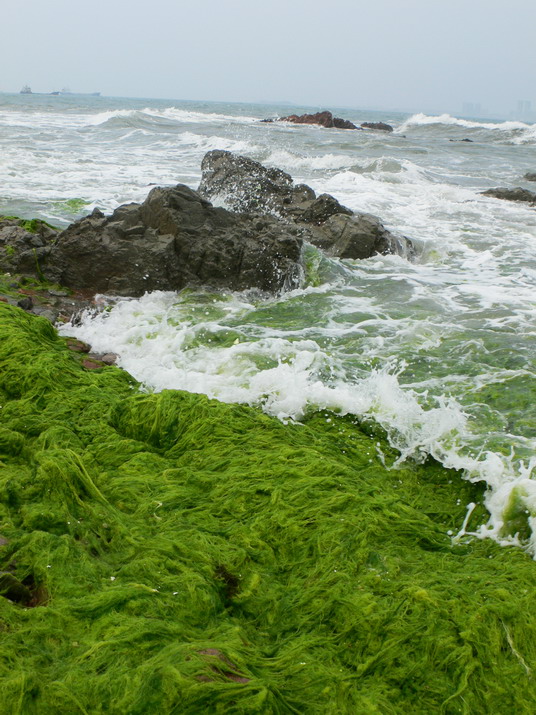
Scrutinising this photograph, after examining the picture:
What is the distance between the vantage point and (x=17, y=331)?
5.05 m

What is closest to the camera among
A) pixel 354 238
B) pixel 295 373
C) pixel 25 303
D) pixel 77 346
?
pixel 295 373

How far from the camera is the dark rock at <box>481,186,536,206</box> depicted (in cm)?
1496

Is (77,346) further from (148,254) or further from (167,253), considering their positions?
(167,253)

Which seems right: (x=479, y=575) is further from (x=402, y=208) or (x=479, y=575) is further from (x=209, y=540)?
(x=402, y=208)

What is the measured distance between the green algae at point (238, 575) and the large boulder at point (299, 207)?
18.5ft

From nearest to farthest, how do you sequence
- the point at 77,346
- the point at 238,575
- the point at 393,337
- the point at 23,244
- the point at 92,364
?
the point at 238,575 < the point at 92,364 < the point at 77,346 < the point at 393,337 < the point at 23,244

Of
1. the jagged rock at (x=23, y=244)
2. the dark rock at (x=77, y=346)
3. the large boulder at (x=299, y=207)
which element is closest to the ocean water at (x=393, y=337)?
the dark rock at (x=77, y=346)

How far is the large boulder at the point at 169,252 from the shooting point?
738cm

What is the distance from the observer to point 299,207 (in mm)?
11008

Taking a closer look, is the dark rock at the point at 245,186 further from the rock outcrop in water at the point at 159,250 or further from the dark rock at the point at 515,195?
the dark rock at the point at 515,195

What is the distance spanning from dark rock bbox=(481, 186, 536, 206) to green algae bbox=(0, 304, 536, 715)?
43.1ft

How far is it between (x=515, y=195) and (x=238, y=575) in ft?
49.1

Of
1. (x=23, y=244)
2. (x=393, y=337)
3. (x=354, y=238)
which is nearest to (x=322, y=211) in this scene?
(x=354, y=238)

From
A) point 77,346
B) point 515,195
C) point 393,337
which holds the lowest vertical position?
point 77,346
